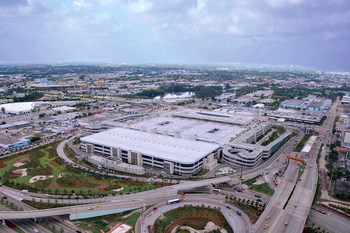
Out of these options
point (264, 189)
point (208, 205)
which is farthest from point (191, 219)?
point (264, 189)

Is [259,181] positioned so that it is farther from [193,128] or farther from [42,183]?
[42,183]

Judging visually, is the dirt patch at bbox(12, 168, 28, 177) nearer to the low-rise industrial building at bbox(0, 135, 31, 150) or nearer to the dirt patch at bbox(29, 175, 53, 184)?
the dirt patch at bbox(29, 175, 53, 184)

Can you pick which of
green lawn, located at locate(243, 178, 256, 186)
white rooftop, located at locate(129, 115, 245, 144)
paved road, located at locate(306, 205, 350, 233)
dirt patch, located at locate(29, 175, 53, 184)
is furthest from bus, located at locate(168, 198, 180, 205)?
white rooftop, located at locate(129, 115, 245, 144)

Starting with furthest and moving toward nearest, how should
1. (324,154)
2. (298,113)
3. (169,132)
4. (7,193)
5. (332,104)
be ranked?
(332,104)
(298,113)
(169,132)
(324,154)
(7,193)

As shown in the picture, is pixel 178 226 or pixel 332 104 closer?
pixel 178 226

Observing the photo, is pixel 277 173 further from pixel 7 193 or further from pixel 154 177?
pixel 7 193

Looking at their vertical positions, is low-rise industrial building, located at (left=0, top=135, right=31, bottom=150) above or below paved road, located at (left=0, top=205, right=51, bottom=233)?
above

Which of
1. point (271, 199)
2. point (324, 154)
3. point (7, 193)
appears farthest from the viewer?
point (324, 154)

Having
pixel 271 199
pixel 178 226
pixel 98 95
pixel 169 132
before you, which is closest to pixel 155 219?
pixel 178 226
